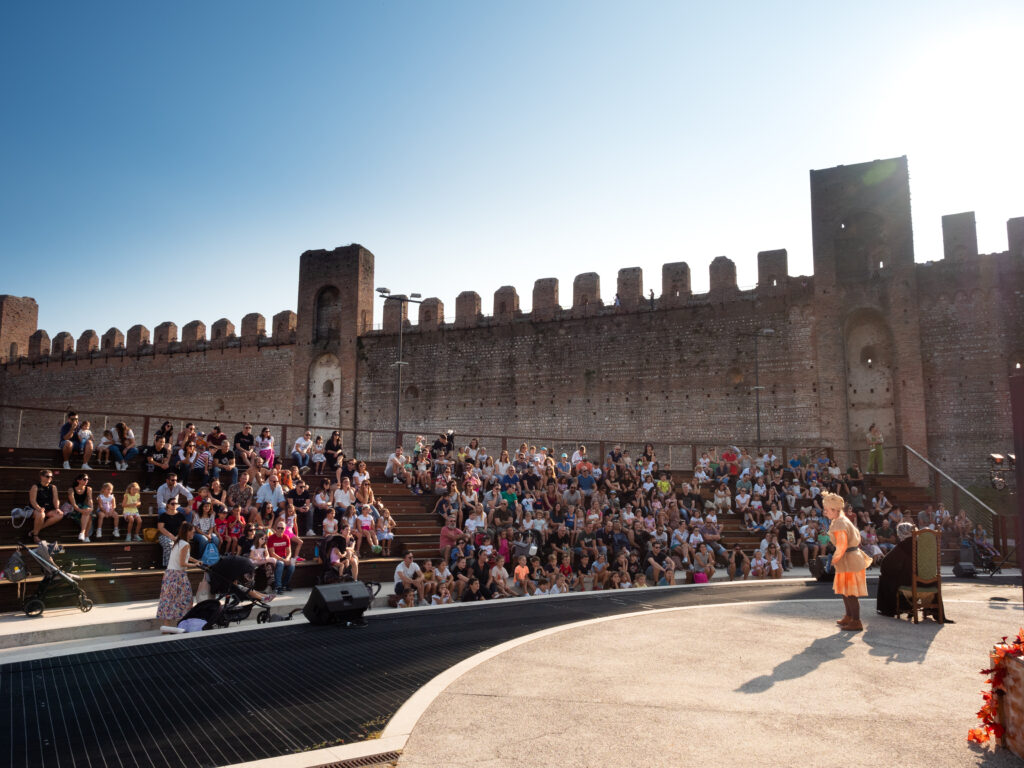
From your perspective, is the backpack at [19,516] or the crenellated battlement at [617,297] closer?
the backpack at [19,516]

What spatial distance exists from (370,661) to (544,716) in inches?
96.4

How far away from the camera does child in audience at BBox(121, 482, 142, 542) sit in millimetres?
11867

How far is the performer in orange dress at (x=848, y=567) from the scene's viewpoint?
812 centimetres

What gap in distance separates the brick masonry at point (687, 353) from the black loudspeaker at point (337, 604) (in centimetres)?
1279

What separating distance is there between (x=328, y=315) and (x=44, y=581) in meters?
25.1

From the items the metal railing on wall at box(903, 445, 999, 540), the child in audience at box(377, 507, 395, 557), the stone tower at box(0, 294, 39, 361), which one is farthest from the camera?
the stone tower at box(0, 294, 39, 361)

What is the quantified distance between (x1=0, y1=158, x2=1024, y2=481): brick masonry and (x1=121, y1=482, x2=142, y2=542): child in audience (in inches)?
315

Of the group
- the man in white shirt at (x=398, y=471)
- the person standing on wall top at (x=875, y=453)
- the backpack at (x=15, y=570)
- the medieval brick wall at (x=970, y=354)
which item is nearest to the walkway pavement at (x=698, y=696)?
the backpack at (x=15, y=570)

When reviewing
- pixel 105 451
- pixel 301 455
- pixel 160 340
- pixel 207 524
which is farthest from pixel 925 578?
pixel 160 340

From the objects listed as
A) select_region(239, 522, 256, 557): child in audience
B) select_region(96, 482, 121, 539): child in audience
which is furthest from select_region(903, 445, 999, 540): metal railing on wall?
select_region(96, 482, 121, 539): child in audience

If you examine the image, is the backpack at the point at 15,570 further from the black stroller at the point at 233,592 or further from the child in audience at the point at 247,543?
the child in audience at the point at 247,543

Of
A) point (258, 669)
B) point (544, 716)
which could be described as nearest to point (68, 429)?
point (258, 669)

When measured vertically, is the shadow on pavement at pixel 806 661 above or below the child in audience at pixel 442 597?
above

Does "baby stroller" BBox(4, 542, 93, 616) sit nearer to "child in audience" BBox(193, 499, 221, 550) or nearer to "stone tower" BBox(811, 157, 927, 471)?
"child in audience" BBox(193, 499, 221, 550)
